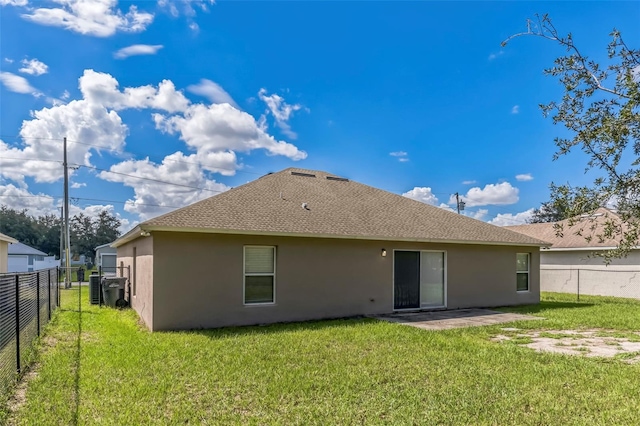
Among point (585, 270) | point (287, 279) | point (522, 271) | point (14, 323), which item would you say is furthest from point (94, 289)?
point (585, 270)

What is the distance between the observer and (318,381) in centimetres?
570

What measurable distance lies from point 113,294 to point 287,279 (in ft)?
22.1

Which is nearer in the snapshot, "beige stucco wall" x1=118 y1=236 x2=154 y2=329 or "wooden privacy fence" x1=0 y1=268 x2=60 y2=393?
"wooden privacy fence" x1=0 y1=268 x2=60 y2=393

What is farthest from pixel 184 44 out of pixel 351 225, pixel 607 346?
pixel 607 346

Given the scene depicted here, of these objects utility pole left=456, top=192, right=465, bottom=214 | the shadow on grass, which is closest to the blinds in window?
the shadow on grass

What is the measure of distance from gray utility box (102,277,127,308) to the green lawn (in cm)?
482

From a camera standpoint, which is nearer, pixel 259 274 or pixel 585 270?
pixel 259 274

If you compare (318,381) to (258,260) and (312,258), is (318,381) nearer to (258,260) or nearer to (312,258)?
(258,260)

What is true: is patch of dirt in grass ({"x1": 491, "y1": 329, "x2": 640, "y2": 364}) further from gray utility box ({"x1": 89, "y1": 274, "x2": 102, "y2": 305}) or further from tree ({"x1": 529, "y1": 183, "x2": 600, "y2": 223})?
gray utility box ({"x1": 89, "y1": 274, "x2": 102, "y2": 305})

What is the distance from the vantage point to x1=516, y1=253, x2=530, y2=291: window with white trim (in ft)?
50.1

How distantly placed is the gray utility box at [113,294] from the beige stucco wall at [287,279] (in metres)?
1.56

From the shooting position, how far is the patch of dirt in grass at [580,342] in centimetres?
763

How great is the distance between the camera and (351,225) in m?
11.9

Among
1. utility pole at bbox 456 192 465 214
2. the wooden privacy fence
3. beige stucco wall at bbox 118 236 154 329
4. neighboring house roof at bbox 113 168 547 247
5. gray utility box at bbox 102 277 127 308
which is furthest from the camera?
utility pole at bbox 456 192 465 214
